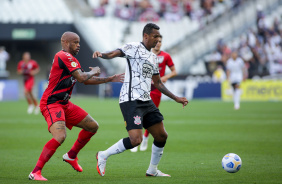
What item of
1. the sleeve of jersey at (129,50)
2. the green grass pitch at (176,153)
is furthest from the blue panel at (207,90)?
the sleeve of jersey at (129,50)

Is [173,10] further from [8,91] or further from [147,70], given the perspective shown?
[147,70]

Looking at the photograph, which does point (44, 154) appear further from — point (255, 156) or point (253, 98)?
point (253, 98)

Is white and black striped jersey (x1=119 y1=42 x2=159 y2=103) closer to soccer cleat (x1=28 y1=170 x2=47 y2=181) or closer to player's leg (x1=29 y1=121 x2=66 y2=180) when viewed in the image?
player's leg (x1=29 y1=121 x2=66 y2=180)

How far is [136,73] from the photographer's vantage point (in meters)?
7.39

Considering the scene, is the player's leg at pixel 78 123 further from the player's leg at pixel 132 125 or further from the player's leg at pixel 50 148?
the player's leg at pixel 132 125

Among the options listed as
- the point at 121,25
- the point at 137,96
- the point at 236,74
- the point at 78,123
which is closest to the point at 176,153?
Result: the point at 78,123

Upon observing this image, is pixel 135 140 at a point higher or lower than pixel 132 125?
lower

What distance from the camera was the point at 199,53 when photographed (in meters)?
35.2

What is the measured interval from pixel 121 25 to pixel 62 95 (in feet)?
103

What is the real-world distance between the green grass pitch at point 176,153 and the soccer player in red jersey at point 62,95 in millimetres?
548

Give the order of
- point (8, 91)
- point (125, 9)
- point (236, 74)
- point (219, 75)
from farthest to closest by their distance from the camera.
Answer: point (125, 9) < point (8, 91) < point (219, 75) < point (236, 74)

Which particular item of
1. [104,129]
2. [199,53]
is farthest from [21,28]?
[104,129]

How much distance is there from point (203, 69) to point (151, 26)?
2805 cm

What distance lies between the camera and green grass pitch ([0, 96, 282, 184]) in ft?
24.9
